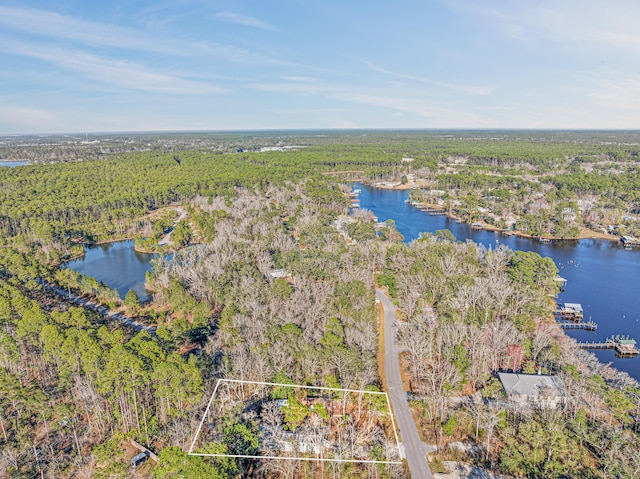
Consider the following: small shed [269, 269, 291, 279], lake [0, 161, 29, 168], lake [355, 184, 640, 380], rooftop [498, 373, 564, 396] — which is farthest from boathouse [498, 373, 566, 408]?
lake [0, 161, 29, 168]

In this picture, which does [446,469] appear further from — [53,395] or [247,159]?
[247,159]

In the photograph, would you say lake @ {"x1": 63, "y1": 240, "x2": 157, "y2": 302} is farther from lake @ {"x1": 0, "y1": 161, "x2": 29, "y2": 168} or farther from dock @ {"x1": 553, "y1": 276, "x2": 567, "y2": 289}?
lake @ {"x1": 0, "y1": 161, "x2": 29, "y2": 168}

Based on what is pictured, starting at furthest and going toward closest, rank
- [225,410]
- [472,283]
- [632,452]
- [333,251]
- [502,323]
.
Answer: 1. [333,251]
2. [472,283]
3. [502,323]
4. [225,410]
5. [632,452]

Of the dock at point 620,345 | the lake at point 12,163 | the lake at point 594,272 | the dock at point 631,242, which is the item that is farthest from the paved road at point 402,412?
the lake at point 12,163

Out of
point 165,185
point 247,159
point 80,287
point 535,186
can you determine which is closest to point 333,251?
point 80,287

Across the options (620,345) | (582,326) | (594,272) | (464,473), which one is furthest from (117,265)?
(594,272)
